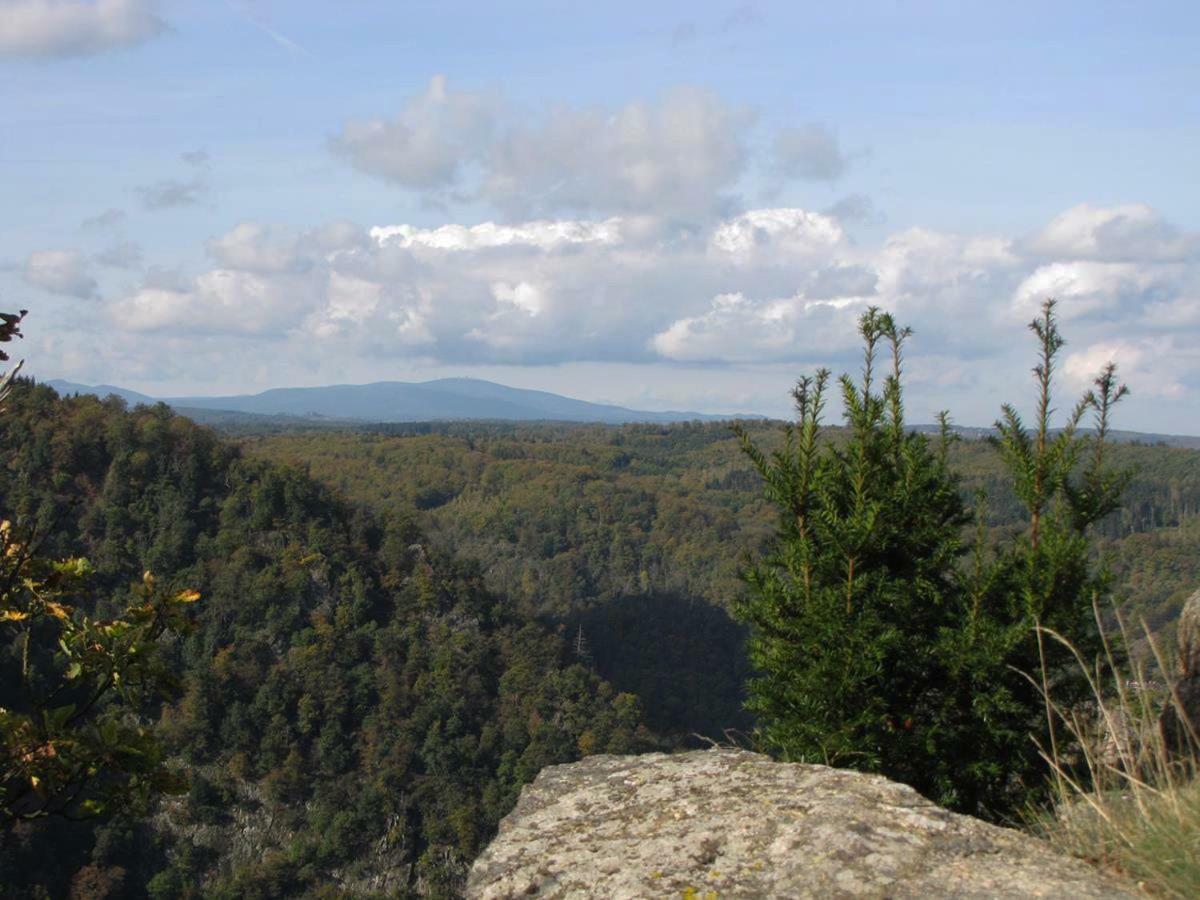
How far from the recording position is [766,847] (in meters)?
3.41

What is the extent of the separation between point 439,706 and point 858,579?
203 feet

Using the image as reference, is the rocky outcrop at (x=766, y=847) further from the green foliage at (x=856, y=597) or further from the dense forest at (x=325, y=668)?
the dense forest at (x=325, y=668)

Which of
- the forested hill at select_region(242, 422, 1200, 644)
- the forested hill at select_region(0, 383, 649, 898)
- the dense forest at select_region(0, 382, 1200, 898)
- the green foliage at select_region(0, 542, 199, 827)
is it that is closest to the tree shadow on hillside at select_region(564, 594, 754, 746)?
the dense forest at select_region(0, 382, 1200, 898)

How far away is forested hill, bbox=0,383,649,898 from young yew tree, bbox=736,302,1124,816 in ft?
149

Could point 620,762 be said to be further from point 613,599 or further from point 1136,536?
point 613,599

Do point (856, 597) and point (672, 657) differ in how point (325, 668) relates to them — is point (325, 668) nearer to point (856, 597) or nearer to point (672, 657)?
point (672, 657)

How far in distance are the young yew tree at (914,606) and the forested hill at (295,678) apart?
45560 millimetres

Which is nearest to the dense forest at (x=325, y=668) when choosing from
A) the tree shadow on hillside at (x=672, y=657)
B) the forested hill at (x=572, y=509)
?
the tree shadow on hillside at (x=672, y=657)

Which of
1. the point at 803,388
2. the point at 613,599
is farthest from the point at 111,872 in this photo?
the point at 613,599

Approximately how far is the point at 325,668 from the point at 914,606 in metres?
64.6

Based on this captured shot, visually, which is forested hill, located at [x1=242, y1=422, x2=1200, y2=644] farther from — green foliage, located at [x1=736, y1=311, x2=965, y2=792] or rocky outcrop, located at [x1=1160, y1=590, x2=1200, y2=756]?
rocky outcrop, located at [x1=1160, y1=590, x2=1200, y2=756]

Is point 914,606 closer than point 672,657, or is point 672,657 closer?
point 914,606

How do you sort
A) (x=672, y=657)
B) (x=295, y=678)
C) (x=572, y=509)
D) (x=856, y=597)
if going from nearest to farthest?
(x=856, y=597)
(x=295, y=678)
(x=672, y=657)
(x=572, y=509)

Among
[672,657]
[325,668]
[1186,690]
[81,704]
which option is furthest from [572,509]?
[81,704]
